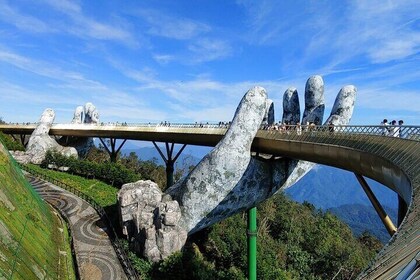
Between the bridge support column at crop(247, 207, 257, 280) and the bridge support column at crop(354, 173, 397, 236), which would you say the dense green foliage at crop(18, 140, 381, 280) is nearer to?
the bridge support column at crop(247, 207, 257, 280)

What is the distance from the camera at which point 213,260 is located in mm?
29047

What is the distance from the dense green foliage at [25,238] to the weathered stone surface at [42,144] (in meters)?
27.1

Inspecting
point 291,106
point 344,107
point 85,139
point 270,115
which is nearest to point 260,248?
point 270,115

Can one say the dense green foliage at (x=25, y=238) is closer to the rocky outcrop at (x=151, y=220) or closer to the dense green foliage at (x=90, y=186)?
the rocky outcrop at (x=151, y=220)

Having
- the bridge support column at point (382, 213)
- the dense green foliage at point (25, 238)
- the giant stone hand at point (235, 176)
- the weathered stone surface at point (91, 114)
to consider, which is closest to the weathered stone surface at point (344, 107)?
the giant stone hand at point (235, 176)

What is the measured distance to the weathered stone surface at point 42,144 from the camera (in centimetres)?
4878

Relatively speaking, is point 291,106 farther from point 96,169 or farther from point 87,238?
point 96,169

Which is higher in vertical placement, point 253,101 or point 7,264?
point 253,101

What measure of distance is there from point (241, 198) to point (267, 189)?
2.09 m

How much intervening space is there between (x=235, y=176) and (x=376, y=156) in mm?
12101

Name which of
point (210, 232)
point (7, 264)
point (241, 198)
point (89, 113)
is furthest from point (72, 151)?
point (7, 264)

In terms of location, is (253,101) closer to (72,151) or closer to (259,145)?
(259,145)

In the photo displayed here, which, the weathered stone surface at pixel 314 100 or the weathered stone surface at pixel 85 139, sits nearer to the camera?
the weathered stone surface at pixel 314 100

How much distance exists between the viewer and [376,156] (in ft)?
41.7
